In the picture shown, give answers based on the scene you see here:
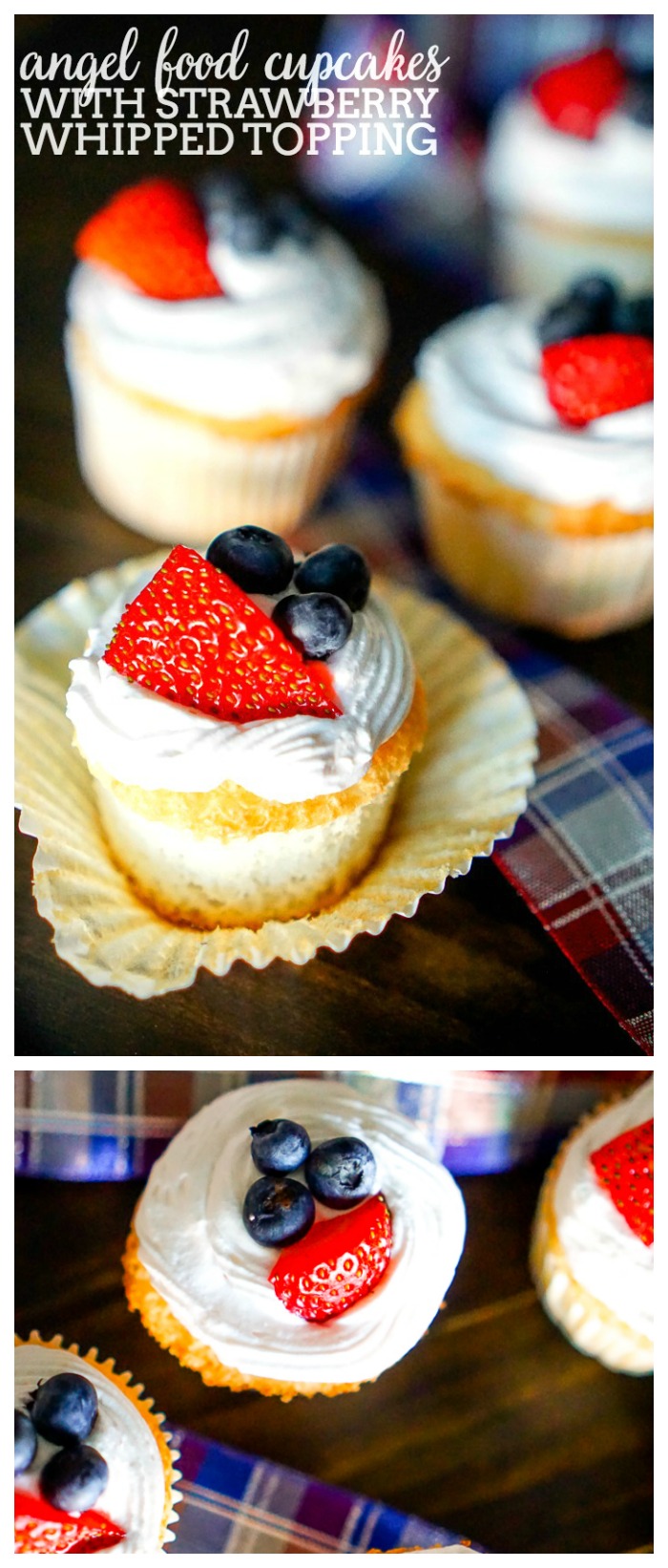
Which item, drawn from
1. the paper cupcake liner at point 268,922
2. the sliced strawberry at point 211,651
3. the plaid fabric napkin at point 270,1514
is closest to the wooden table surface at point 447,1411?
the plaid fabric napkin at point 270,1514

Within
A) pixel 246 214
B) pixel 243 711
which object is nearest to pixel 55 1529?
pixel 243 711

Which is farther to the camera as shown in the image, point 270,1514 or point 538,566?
point 538,566

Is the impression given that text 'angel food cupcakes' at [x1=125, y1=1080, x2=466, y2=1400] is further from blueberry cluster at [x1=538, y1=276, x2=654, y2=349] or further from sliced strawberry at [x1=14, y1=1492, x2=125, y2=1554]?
blueberry cluster at [x1=538, y1=276, x2=654, y2=349]

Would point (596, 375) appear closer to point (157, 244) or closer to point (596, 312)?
point (596, 312)

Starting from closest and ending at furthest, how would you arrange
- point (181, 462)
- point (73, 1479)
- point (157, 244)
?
point (73, 1479) < point (157, 244) < point (181, 462)

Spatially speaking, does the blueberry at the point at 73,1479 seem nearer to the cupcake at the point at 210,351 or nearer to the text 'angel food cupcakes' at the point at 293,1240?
the text 'angel food cupcakes' at the point at 293,1240

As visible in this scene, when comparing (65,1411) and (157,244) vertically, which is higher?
(157,244)

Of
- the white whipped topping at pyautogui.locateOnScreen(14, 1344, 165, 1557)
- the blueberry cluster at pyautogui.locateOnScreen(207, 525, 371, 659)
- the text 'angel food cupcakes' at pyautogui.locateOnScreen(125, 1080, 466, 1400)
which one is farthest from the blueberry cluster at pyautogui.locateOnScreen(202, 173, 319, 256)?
the white whipped topping at pyautogui.locateOnScreen(14, 1344, 165, 1557)

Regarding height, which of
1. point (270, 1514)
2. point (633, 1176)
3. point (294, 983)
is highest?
point (294, 983)
